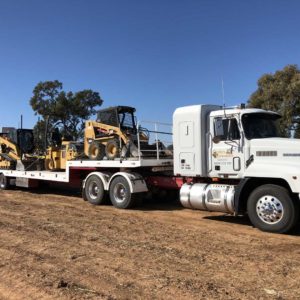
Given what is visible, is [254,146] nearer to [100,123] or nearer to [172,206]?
[172,206]

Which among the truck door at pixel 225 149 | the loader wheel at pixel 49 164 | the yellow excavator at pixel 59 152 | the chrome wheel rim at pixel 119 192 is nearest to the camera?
the truck door at pixel 225 149

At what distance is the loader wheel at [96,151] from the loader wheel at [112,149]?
1.27 ft

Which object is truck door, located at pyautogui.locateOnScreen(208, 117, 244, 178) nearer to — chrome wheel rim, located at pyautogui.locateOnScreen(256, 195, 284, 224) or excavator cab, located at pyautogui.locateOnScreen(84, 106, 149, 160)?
chrome wheel rim, located at pyautogui.locateOnScreen(256, 195, 284, 224)

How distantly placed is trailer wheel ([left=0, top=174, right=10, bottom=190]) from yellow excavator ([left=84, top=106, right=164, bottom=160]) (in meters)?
6.56

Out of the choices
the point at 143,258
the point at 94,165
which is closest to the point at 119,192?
the point at 94,165

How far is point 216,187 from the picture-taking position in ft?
35.3

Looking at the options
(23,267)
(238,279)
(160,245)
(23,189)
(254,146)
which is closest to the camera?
(238,279)

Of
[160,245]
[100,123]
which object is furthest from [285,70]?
[160,245]

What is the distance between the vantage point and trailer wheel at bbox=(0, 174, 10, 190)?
67.3ft

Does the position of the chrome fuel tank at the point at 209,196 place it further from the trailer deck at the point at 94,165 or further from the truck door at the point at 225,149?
the trailer deck at the point at 94,165

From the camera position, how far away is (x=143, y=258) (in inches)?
276

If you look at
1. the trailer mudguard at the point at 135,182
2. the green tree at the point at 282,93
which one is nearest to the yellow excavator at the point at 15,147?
the trailer mudguard at the point at 135,182

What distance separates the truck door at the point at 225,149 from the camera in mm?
10539

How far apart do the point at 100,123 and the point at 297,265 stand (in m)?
10.2
